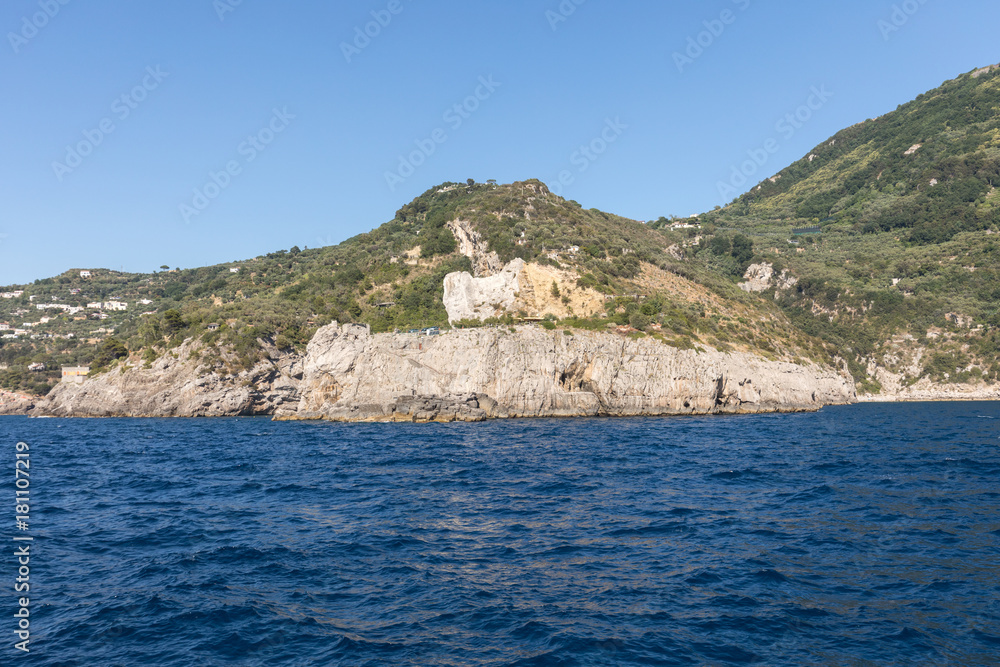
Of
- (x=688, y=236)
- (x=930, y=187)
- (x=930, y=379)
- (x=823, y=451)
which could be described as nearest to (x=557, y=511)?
(x=823, y=451)

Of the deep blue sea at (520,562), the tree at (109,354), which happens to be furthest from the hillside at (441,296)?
the deep blue sea at (520,562)

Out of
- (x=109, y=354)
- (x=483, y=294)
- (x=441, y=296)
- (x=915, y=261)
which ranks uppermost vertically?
(x=915, y=261)

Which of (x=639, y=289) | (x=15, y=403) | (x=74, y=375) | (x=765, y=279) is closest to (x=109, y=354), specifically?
(x=74, y=375)

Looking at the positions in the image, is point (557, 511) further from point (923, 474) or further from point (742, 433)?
point (742, 433)

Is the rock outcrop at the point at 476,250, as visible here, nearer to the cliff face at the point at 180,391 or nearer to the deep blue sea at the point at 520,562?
the cliff face at the point at 180,391

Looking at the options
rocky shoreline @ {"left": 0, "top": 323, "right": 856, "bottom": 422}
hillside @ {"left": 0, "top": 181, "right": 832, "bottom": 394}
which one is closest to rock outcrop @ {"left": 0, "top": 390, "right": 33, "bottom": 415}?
hillside @ {"left": 0, "top": 181, "right": 832, "bottom": 394}

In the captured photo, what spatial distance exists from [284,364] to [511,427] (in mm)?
45404

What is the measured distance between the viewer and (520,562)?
585 inches

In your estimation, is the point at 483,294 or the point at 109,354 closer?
the point at 483,294

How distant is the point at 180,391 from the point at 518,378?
47.1 meters

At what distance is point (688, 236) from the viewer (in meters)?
161

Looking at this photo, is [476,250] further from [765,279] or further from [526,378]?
[765,279]

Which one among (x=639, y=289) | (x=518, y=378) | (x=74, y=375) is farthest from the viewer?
(x=74, y=375)

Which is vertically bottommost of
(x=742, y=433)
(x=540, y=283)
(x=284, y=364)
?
(x=742, y=433)
